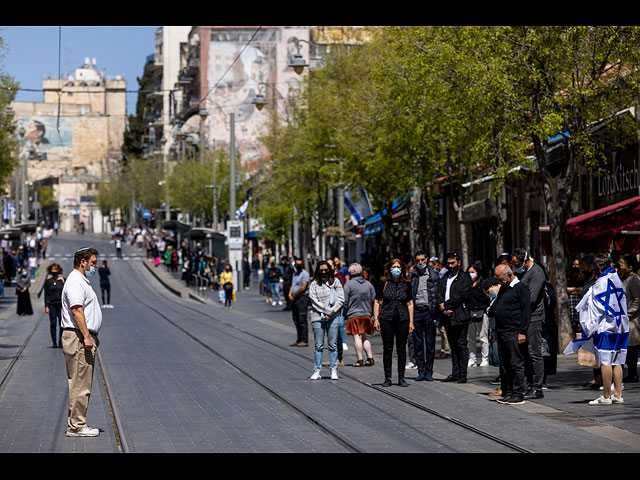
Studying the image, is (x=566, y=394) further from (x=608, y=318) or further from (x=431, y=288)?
(x=431, y=288)

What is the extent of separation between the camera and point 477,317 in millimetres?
18594

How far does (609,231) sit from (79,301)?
1119 centimetres

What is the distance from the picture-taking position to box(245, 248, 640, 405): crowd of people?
15156 mm

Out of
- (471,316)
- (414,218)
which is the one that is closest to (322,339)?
(471,316)

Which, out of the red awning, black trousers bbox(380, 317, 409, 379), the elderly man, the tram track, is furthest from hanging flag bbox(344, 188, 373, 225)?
the elderly man

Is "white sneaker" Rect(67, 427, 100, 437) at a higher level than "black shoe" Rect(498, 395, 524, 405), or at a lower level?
lower

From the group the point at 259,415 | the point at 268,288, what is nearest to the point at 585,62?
the point at 259,415

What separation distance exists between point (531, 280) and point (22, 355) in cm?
1122

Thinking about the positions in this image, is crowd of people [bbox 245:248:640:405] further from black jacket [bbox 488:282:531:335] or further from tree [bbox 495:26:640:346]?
tree [bbox 495:26:640:346]

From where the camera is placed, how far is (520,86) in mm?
22016

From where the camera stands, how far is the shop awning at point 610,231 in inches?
830

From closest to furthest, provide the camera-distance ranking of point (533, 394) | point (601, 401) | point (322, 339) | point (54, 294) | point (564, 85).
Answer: point (601, 401) → point (533, 394) → point (322, 339) → point (564, 85) → point (54, 294)

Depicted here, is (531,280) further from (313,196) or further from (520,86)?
(313,196)

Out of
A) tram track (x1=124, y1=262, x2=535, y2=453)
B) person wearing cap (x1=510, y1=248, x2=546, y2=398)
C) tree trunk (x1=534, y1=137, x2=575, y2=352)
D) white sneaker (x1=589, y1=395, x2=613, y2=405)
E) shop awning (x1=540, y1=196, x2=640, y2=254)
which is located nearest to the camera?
tram track (x1=124, y1=262, x2=535, y2=453)
